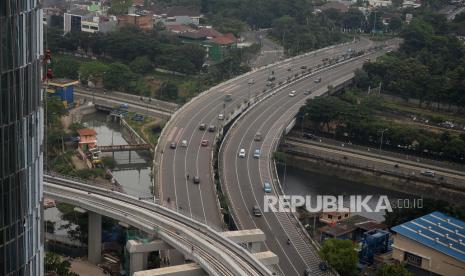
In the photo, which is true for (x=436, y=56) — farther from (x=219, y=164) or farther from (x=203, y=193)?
(x=203, y=193)

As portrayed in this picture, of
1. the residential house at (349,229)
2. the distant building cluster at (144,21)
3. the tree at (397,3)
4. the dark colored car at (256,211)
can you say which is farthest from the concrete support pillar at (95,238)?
the tree at (397,3)

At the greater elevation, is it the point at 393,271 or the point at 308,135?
the point at 393,271

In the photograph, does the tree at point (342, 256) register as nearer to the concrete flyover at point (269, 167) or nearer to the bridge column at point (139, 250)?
the concrete flyover at point (269, 167)

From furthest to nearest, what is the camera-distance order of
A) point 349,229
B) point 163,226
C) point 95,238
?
point 349,229 → point 95,238 → point 163,226

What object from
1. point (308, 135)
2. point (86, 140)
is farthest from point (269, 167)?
point (86, 140)

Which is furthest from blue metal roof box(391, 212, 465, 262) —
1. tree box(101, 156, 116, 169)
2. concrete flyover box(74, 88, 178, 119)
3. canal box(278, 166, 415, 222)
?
concrete flyover box(74, 88, 178, 119)

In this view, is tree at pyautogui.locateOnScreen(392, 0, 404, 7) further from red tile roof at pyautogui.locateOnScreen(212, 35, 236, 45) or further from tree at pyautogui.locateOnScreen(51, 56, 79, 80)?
tree at pyautogui.locateOnScreen(51, 56, 79, 80)

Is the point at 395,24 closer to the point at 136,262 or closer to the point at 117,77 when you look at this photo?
the point at 117,77
